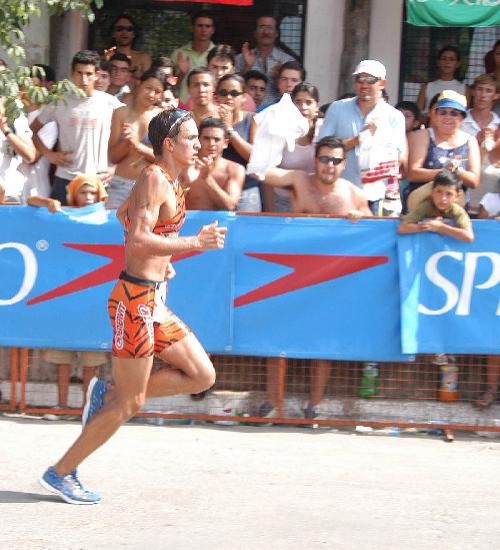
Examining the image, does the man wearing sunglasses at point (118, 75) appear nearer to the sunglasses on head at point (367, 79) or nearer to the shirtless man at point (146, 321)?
the sunglasses on head at point (367, 79)

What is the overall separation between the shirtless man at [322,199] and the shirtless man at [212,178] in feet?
1.54

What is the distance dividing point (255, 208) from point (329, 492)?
288 centimetres

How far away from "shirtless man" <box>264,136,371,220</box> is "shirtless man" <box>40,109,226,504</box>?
2505mm

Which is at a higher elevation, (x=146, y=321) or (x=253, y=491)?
(x=146, y=321)

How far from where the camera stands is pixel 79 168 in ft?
30.4

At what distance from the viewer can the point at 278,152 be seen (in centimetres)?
891

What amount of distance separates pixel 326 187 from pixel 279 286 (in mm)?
802

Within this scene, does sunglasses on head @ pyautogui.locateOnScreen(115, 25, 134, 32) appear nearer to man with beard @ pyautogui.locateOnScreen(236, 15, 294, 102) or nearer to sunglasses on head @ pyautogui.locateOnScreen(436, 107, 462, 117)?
man with beard @ pyautogui.locateOnScreen(236, 15, 294, 102)

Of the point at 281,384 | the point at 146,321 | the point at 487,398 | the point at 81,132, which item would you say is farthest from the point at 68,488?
the point at 81,132

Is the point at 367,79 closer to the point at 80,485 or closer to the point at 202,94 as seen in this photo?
the point at 202,94

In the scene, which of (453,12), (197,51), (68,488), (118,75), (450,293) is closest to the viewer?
(68,488)

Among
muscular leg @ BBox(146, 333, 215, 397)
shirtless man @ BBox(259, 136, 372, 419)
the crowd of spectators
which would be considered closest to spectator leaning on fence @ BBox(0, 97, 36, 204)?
the crowd of spectators

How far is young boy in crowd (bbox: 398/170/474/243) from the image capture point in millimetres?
8141

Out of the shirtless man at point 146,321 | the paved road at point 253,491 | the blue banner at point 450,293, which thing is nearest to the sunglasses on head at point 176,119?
the shirtless man at point 146,321
